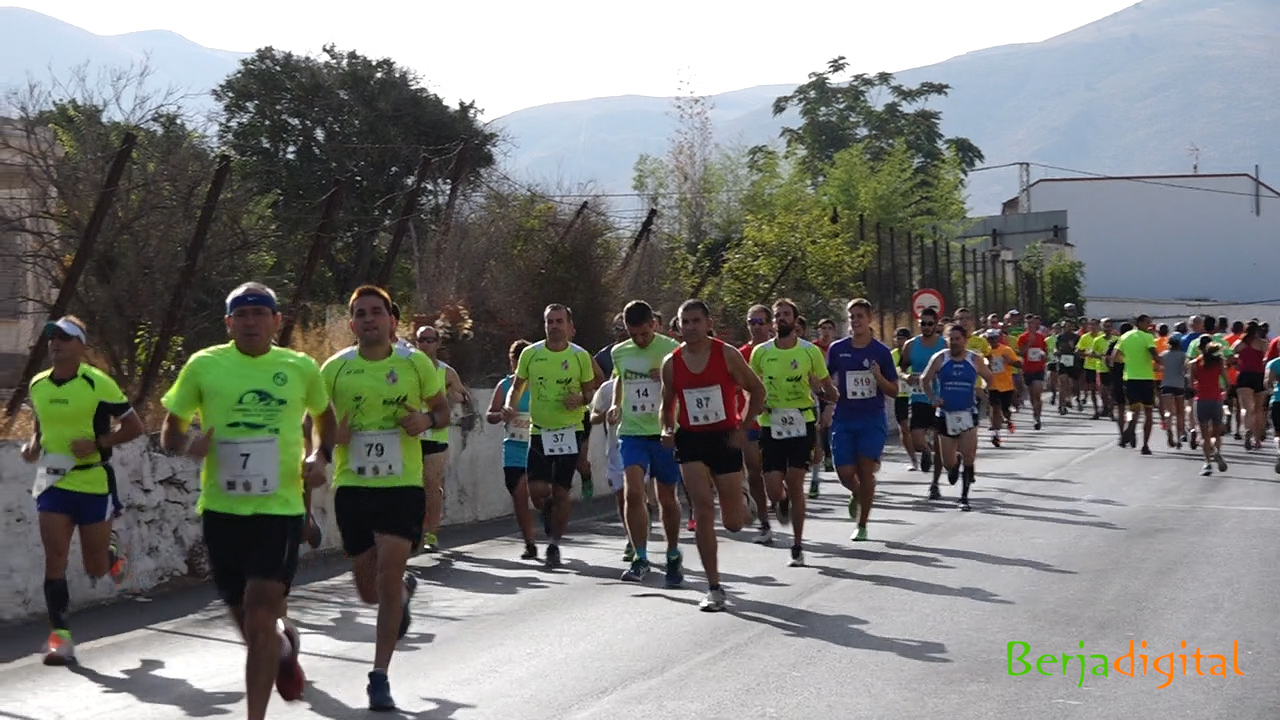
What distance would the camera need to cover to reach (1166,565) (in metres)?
12.8

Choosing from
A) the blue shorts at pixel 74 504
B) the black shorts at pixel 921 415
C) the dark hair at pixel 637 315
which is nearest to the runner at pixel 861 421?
the dark hair at pixel 637 315

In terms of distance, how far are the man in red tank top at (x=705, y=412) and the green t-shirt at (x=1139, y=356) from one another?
1640cm

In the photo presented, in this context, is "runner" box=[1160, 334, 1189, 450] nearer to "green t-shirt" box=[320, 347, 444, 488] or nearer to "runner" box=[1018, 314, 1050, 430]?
"runner" box=[1018, 314, 1050, 430]

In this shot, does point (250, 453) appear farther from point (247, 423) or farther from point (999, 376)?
point (999, 376)

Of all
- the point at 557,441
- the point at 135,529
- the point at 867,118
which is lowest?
the point at 135,529

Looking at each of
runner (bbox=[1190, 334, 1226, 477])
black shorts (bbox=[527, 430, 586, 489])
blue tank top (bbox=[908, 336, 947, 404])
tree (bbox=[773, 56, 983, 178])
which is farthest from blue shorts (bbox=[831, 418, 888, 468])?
tree (bbox=[773, 56, 983, 178])

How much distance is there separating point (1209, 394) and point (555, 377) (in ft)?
41.6

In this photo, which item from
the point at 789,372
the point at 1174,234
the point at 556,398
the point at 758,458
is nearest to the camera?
the point at 556,398

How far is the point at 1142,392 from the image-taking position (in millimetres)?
26422

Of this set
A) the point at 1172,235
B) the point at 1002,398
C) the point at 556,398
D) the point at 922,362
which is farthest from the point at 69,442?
the point at 1172,235

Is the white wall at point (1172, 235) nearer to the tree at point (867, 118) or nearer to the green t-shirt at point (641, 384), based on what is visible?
the tree at point (867, 118)

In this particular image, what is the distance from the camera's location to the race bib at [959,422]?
17797 millimetres

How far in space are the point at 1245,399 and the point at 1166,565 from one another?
15246mm

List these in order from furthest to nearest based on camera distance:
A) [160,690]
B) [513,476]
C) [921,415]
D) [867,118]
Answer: [867,118] < [921,415] < [513,476] < [160,690]
